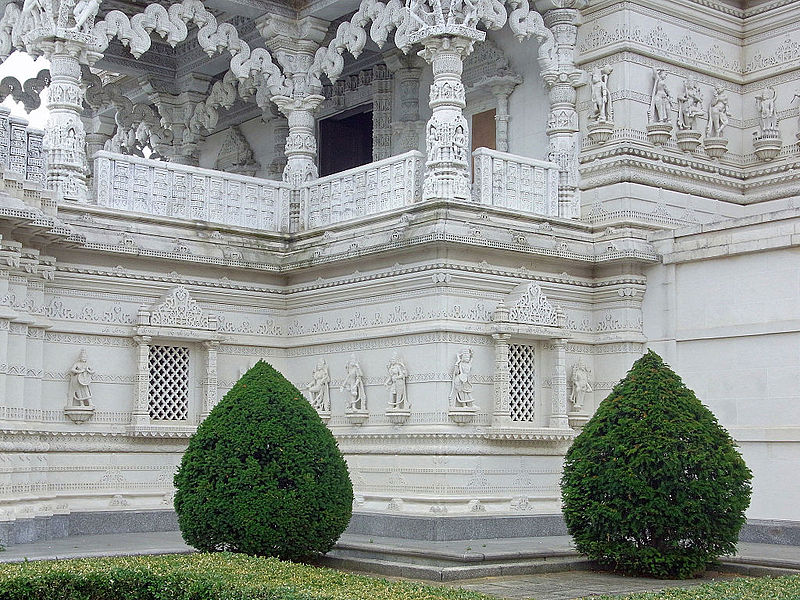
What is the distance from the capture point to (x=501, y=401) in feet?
51.2

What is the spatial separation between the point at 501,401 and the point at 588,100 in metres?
4.50

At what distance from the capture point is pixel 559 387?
16250 mm

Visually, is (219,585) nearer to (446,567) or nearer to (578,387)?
(446,567)

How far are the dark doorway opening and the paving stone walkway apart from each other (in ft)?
27.7

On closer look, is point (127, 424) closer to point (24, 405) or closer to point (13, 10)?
point (24, 405)

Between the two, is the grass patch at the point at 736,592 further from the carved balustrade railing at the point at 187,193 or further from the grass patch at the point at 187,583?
the carved balustrade railing at the point at 187,193

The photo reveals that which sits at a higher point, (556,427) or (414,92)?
(414,92)

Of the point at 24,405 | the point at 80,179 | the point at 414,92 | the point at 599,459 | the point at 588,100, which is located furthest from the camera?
the point at 414,92

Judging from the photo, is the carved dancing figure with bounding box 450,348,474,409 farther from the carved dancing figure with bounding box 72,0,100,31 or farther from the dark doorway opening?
the dark doorway opening

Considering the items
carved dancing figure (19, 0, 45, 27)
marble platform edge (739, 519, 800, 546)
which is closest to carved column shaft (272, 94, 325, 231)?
carved dancing figure (19, 0, 45, 27)

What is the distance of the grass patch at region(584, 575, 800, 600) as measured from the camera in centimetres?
956

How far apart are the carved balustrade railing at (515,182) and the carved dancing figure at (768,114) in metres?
3.28

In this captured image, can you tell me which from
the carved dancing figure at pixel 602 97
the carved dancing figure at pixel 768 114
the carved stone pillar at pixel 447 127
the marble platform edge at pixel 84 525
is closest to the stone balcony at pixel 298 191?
the carved stone pillar at pixel 447 127

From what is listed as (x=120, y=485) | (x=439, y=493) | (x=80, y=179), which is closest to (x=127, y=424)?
(x=120, y=485)
